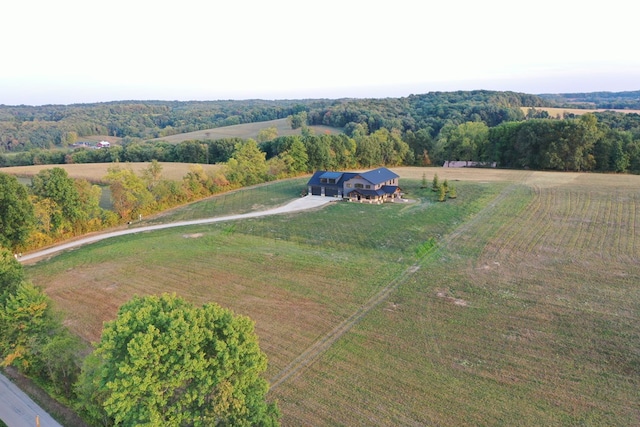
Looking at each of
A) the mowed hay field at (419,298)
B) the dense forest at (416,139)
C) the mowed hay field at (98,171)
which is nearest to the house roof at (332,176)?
the mowed hay field at (419,298)

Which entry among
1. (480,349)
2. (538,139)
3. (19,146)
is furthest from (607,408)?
(19,146)

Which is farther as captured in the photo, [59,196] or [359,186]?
[359,186]

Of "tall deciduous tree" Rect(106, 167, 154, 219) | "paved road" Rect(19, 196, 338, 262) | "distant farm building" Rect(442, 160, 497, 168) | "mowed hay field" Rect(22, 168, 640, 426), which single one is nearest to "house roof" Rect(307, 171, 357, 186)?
"paved road" Rect(19, 196, 338, 262)

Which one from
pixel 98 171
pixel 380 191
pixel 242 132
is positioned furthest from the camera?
pixel 242 132

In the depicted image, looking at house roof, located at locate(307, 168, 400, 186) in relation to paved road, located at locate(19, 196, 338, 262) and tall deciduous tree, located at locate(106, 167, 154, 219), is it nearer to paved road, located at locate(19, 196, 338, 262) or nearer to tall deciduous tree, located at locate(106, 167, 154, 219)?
paved road, located at locate(19, 196, 338, 262)

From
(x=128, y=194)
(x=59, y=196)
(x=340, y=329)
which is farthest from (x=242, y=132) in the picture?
(x=340, y=329)

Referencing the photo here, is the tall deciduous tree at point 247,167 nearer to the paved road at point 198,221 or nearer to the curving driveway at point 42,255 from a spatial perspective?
the paved road at point 198,221

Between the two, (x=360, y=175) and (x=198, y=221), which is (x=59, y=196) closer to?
(x=198, y=221)

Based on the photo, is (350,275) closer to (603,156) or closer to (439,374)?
(439,374)
